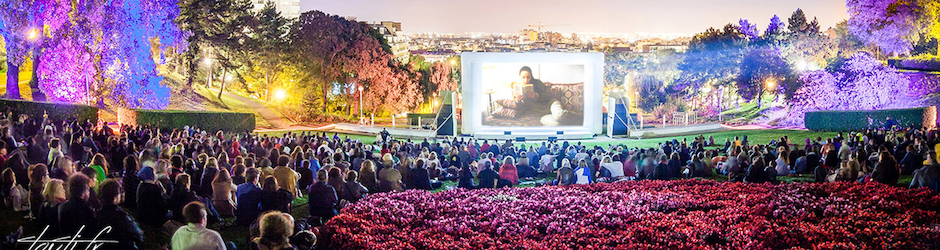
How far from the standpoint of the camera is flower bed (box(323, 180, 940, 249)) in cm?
844

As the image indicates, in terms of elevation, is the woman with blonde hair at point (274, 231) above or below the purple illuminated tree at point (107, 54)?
below

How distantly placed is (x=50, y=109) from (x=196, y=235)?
2175cm

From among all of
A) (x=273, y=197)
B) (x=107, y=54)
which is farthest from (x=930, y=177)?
(x=107, y=54)

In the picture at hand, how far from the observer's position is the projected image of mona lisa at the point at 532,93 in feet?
104

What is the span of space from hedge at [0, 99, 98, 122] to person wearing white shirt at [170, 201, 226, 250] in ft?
63.3

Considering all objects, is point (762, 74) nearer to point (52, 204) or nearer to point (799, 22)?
point (799, 22)

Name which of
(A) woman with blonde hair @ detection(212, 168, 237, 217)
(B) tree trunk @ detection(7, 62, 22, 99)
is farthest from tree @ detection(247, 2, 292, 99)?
(A) woman with blonde hair @ detection(212, 168, 237, 217)

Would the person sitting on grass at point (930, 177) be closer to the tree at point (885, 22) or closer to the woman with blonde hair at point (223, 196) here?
the woman with blonde hair at point (223, 196)

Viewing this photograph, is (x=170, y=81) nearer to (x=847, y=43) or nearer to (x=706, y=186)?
(x=706, y=186)

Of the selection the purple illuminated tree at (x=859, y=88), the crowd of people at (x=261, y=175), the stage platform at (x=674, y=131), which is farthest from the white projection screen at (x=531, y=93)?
the purple illuminated tree at (x=859, y=88)

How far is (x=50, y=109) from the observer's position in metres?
24.8

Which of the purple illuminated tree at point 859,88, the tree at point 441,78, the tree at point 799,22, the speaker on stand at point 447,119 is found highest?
the tree at point 799,22

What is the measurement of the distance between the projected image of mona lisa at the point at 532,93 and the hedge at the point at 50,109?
16.1 m

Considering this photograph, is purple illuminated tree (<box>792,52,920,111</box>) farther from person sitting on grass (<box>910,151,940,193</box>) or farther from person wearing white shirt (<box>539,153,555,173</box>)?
person sitting on grass (<box>910,151,940,193</box>)
